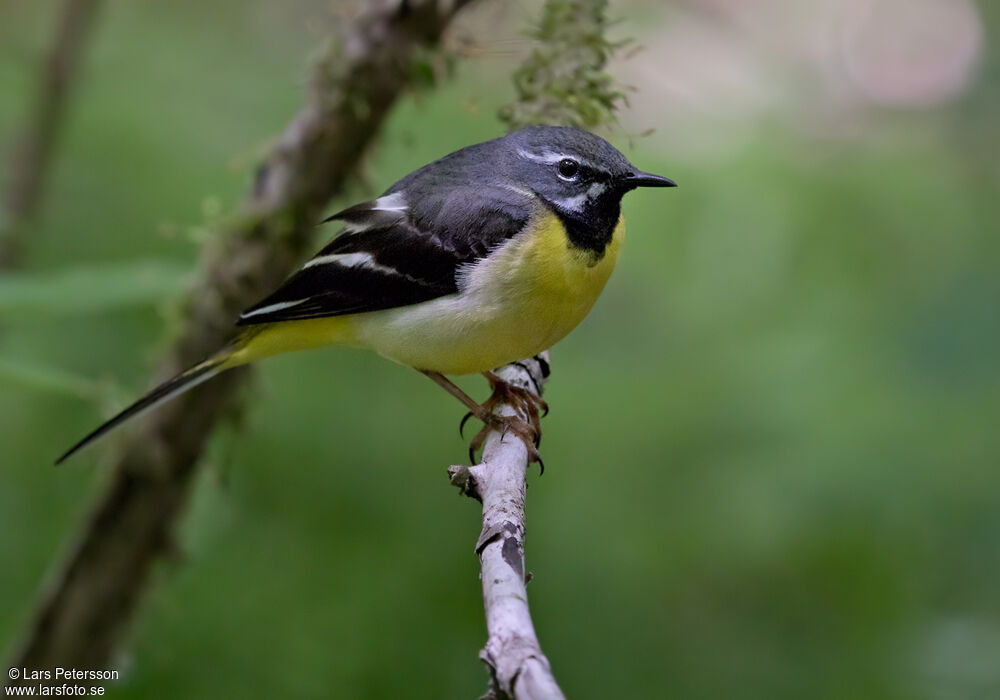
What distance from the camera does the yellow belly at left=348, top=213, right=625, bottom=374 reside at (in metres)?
3.45

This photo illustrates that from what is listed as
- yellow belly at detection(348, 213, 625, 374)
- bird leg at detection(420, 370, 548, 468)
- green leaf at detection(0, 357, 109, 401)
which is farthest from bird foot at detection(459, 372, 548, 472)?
green leaf at detection(0, 357, 109, 401)

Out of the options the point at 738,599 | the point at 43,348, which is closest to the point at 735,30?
the point at 738,599

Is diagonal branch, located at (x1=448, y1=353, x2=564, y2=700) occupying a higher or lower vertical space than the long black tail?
lower

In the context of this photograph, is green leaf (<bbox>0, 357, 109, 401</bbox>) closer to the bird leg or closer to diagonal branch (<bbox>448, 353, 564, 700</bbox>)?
diagonal branch (<bbox>448, 353, 564, 700</bbox>)

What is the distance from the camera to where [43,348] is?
16.1 feet

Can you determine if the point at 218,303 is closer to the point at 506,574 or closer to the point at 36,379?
the point at 36,379

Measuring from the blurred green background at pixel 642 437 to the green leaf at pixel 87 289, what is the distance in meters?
0.02

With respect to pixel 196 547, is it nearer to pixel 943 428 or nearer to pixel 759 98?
pixel 943 428

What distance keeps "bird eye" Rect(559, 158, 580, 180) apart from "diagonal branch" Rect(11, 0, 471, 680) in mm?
824

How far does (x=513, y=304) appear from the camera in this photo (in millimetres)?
3453

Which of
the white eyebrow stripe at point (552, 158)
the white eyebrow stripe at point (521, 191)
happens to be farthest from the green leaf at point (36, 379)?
the white eyebrow stripe at point (552, 158)

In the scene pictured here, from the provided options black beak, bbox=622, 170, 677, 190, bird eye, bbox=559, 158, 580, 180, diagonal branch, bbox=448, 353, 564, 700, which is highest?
bird eye, bbox=559, 158, 580, 180

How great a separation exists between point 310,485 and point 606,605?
1.63 meters

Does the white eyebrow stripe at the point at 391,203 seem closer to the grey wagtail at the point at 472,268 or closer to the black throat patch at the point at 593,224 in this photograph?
the grey wagtail at the point at 472,268
